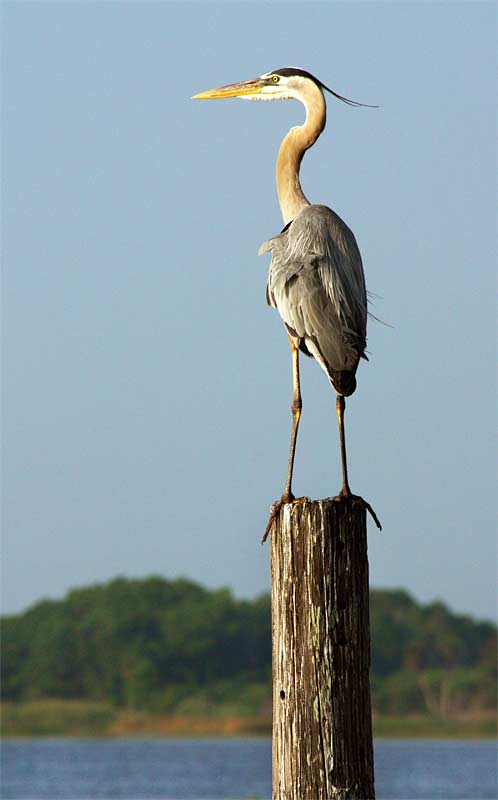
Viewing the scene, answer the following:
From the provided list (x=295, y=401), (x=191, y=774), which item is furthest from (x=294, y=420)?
(x=191, y=774)

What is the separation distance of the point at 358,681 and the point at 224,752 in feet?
168

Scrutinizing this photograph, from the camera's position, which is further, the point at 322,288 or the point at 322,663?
the point at 322,288

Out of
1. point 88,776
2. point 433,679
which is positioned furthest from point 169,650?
point 88,776

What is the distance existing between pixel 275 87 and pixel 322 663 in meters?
3.41

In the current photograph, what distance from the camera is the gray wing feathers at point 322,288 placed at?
5.41m

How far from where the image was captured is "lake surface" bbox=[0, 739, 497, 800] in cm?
3020

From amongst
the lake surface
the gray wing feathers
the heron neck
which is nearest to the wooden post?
the gray wing feathers

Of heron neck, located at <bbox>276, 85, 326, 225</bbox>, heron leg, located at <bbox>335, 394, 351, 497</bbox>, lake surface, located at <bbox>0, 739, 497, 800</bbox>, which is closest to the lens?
heron leg, located at <bbox>335, 394, 351, 497</bbox>

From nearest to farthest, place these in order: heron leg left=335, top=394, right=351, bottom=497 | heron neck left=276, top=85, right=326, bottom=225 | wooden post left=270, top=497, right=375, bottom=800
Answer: wooden post left=270, top=497, right=375, bottom=800 < heron leg left=335, top=394, right=351, bottom=497 < heron neck left=276, top=85, right=326, bottom=225

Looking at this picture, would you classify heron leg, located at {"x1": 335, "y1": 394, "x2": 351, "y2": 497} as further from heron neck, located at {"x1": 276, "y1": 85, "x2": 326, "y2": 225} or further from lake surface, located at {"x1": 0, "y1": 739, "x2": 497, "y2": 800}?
lake surface, located at {"x1": 0, "y1": 739, "x2": 497, "y2": 800}

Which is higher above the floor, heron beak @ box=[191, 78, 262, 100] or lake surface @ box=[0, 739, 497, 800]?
heron beak @ box=[191, 78, 262, 100]

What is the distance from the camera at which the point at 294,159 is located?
6.18 m

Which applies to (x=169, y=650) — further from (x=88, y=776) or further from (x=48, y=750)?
(x=88, y=776)

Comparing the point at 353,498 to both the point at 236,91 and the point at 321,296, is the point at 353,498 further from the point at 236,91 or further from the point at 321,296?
the point at 236,91
